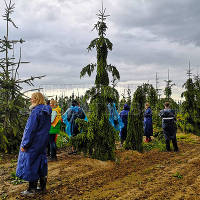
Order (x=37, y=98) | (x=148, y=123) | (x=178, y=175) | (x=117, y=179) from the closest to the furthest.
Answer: (x=37, y=98) → (x=117, y=179) → (x=178, y=175) → (x=148, y=123)

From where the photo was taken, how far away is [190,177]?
18.2 feet

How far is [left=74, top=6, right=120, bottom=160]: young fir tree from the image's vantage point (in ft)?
22.4

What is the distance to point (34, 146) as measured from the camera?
419cm

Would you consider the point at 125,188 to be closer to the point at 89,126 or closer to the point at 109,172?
the point at 109,172

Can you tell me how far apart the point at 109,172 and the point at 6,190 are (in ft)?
8.61

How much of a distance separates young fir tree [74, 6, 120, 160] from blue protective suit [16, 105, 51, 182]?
2.59 metres

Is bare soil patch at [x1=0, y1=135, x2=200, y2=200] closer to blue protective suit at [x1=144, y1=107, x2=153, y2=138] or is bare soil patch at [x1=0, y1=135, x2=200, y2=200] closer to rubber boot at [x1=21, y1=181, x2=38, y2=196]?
rubber boot at [x1=21, y1=181, x2=38, y2=196]

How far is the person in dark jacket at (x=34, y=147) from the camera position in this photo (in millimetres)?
4113

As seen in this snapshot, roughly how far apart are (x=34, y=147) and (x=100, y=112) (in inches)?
121

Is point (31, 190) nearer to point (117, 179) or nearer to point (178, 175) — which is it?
point (117, 179)

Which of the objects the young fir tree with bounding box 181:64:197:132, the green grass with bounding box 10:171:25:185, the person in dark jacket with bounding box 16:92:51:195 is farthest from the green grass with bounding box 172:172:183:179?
the young fir tree with bounding box 181:64:197:132

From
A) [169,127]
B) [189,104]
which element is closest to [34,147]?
[169,127]

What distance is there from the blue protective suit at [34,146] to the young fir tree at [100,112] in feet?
8.48

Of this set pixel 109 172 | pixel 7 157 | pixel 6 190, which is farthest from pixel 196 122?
pixel 6 190
